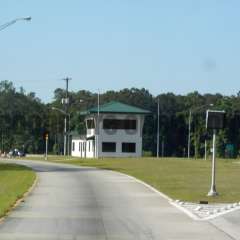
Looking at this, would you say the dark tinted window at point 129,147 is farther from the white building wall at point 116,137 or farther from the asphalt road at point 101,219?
the asphalt road at point 101,219

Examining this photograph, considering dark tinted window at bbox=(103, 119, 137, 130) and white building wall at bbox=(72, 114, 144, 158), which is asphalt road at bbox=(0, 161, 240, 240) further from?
dark tinted window at bbox=(103, 119, 137, 130)

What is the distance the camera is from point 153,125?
148 meters

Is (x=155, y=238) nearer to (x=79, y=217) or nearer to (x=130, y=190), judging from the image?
(x=79, y=217)

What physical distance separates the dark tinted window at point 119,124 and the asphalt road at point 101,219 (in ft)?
287

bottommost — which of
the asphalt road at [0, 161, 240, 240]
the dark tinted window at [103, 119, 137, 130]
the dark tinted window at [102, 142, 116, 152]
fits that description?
the asphalt road at [0, 161, 240, 240]

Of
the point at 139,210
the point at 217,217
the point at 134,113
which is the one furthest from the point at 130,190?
the point at 134,113

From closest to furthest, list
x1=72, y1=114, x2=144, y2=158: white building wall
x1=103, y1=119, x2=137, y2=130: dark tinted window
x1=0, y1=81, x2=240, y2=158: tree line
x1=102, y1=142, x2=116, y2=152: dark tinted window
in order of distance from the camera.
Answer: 1. x1=72, y1=114, x2=144, y2=158: white building wall
2. x1=102, y1=142, x2=116, y2=152: dark tinted window
3. x1=103, y1=119, x2=137, y2=130: dark tinted window
4. x1=0, y1=81, x2=240, y2=158: tree line

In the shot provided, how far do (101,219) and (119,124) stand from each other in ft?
324

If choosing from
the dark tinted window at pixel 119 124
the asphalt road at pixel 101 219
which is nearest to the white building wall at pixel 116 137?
the dark tinted window at pixel 119 124

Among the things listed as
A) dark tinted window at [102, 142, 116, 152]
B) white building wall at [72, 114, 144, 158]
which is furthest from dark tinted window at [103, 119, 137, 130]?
dark tinted window at [102, 142, 116, 152]

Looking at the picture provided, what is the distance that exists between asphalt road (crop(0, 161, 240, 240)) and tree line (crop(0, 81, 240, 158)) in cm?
10084

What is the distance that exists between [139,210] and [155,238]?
6958 millimetres

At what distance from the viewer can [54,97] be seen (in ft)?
578

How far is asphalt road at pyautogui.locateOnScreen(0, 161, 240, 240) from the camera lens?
53.3ft
